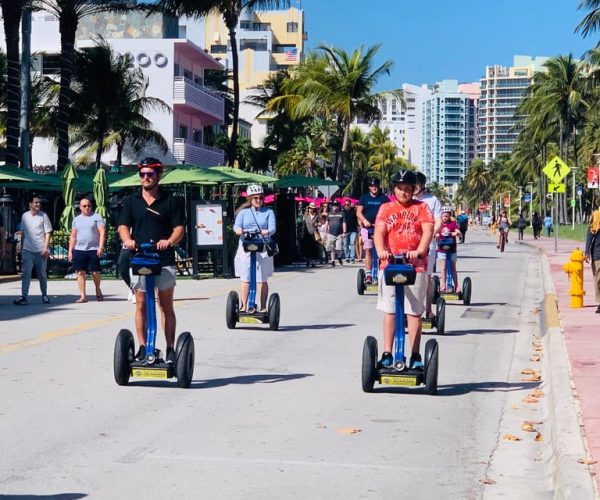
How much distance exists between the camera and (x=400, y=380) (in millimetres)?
10016

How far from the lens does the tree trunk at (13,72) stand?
109 ft

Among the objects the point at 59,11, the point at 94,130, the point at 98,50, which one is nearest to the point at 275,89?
the point at 94,130

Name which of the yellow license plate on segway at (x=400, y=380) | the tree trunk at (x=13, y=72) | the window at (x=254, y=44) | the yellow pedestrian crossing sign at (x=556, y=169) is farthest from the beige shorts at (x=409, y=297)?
the window at (x=254, y=44)

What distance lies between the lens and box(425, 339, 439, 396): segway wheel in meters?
9.93

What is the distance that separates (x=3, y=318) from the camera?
1778 centimetres

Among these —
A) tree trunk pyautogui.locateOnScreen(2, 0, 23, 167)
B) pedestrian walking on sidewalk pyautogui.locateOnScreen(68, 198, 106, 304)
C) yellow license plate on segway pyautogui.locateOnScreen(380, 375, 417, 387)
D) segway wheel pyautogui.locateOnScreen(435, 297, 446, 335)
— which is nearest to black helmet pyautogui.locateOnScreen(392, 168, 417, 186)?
yellow license plate on segway pyautogui.locateOnScreen(380, 375, 417, 387)

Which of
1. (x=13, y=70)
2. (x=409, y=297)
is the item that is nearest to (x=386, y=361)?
(x=409, y=297)

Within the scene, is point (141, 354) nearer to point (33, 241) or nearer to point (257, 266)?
point (257, 266)

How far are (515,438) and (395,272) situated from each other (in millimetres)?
1830

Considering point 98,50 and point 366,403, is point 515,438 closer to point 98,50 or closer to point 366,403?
point 366,403

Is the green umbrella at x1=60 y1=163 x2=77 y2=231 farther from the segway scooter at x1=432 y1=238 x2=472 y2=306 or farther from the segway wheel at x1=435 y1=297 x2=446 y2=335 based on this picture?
the segway wheel at x1=435 y1=297 x2=446 y2=335

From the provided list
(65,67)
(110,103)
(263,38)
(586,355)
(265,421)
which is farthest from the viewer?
(263,38)

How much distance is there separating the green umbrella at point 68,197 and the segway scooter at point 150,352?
2047 centimetres

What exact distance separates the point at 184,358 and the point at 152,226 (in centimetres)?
114
